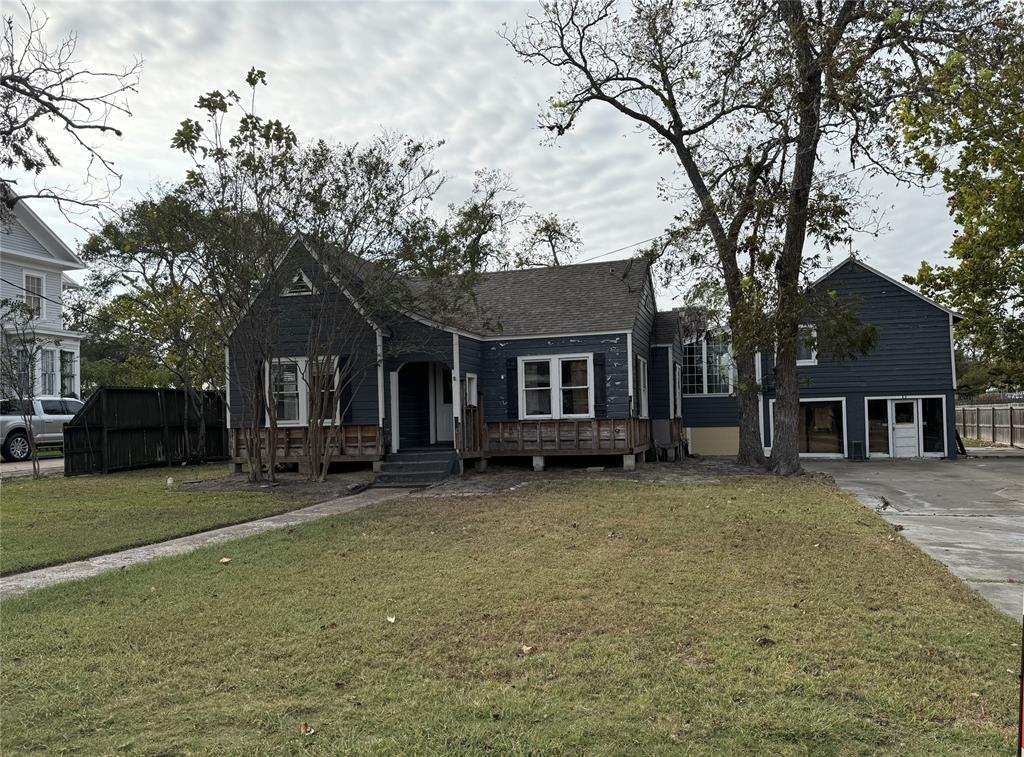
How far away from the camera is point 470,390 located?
17.6 m

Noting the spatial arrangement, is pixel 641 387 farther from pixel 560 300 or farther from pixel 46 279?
pixel 46 279

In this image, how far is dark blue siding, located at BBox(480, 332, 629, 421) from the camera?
17.3 meters

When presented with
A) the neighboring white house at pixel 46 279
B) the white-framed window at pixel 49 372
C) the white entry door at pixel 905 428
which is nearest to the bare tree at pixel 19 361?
the neighboring white house at pixel 46 279

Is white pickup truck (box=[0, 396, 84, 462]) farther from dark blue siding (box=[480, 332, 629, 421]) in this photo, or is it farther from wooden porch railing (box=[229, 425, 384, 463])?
dark blue siding (box=[480, 332, 629, 421])

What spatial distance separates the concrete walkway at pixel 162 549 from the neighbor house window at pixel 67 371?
22499 mm

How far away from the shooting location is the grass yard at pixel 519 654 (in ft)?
11.1

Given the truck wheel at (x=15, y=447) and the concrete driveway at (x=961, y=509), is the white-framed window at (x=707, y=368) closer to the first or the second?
the concrete driveway at (x=961, y=509)

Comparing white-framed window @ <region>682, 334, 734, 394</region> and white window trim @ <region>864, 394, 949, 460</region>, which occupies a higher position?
white-framed window @ <region>682, 334, 734, 394</region>

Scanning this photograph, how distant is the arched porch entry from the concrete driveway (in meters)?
9.11

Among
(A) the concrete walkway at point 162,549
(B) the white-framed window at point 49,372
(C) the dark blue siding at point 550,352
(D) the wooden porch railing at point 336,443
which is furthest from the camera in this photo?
(B) the white-framed window at point 49,372

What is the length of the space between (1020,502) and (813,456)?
36.5ft

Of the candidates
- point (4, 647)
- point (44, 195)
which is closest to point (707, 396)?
point (44, 195)

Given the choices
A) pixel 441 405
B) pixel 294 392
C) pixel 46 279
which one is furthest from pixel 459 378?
pixel 46 279

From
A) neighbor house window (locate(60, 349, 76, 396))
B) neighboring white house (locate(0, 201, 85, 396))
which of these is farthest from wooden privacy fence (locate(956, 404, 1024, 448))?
neighbor house window (locate(60, 349, 76, 396))
